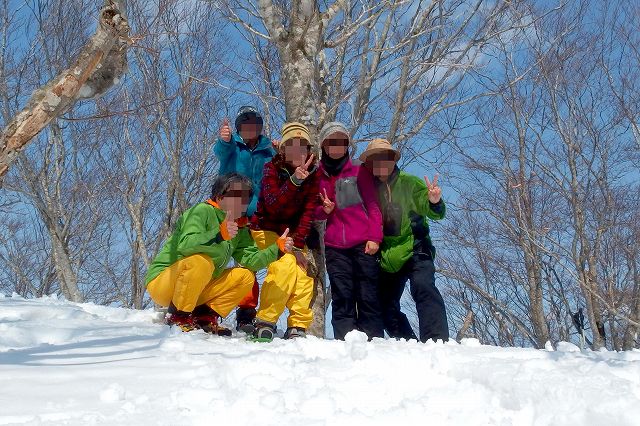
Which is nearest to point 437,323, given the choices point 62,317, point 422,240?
point 422,240

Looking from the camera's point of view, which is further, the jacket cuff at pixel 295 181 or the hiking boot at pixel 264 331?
the jacket cuff at pixel 295 181

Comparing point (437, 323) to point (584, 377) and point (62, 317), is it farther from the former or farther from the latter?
point (62, 317)

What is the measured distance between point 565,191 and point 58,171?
333 inches

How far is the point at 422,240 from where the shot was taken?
13.2ft

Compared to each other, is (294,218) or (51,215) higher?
(51,215)

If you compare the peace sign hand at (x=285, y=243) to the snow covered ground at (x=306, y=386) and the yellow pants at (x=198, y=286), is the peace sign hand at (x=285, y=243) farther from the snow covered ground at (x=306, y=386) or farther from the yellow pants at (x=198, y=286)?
the snow covered ground at (x=306, y=386)

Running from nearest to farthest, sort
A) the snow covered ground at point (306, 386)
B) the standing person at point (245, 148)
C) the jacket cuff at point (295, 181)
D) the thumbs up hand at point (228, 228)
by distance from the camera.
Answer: the snow covered ground at point (306, 386)
the thumbs up hand at point (228, 228)
the jacket cuff at point (295, 181)
the standing person at point (245, 148)

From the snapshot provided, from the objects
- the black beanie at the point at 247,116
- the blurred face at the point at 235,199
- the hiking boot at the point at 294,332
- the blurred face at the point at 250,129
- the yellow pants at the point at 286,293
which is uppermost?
the black beanie at the point at 247,116

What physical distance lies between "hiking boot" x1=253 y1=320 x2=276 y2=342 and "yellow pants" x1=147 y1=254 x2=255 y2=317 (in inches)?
10.4

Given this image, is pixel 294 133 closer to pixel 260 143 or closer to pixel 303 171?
pixel 303 171

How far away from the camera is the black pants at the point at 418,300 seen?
385 cm

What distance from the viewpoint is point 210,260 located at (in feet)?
11.5

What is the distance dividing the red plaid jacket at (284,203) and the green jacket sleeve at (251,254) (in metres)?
0.11

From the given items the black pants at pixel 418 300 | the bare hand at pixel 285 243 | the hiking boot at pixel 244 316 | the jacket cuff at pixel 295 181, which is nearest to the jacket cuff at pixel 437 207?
the black pants at pixel 418 300
